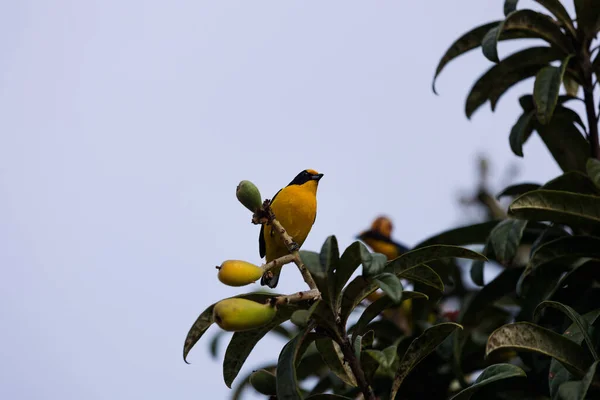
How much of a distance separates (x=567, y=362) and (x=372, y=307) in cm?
58

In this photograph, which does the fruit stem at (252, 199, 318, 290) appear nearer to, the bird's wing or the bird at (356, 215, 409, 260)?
the bird's wing

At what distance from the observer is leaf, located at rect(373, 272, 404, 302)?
1.69 metres

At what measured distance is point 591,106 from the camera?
10.4ft

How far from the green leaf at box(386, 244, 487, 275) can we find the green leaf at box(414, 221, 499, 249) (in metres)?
1.45

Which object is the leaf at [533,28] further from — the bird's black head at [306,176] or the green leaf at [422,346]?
the bird's black head at [306,176]

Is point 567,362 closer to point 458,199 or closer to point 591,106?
point 591,106

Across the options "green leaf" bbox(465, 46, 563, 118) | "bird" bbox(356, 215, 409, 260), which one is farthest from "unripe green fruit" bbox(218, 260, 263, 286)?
"bird" bbox(356, 215, 409, 260)

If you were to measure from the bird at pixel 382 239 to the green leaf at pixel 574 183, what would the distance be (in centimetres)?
226

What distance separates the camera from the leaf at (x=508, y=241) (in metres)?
2.81

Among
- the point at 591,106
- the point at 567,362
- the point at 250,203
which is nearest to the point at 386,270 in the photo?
the point at 250,203

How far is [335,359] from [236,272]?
0.51 meters

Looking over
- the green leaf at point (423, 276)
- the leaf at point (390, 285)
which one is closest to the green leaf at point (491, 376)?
the green leaf at point (423, 276)

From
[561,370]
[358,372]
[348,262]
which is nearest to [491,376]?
[561,370]

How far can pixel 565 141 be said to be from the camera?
3.29 m
